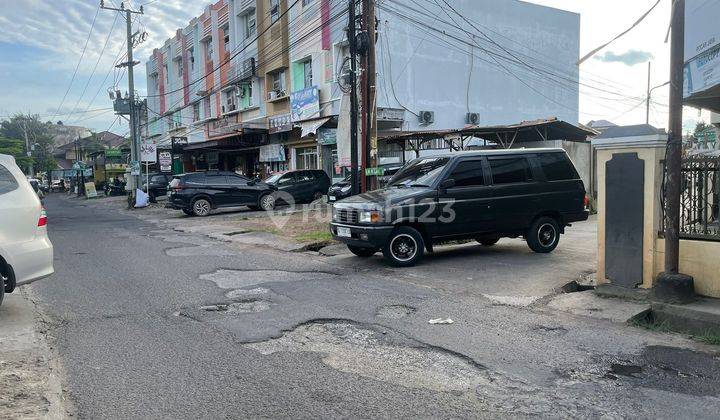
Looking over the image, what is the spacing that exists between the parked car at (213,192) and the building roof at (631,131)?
51.4 feet

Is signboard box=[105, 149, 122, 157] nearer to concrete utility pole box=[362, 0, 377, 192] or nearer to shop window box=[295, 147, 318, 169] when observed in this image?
shop window box=[295, 147, 318, 169]

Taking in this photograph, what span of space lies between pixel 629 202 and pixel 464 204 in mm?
2898

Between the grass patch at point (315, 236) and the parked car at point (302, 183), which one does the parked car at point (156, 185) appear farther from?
the grass patch at point (315, 236)

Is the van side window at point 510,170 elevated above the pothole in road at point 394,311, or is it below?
above

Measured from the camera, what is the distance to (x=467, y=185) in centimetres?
946

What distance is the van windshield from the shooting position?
31.0ft

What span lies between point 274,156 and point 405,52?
9454 mm

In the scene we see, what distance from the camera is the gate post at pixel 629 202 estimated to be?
22.1 ft

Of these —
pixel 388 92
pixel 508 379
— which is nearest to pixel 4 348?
pixel 508 379

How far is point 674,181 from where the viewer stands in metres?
6.31

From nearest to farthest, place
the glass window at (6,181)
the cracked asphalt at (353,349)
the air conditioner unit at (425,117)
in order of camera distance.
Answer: the cracked asphalt at (353,349) < the glass window at (6,181) < the air conditioner unit at (425,117)

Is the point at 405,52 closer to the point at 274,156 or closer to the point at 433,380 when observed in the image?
the point at 274,156

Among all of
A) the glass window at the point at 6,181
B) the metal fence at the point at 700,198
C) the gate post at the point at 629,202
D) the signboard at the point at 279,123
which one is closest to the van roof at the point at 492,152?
the gate post at the point at 629,202

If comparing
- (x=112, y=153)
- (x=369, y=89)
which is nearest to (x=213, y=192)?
(x=369, y=89)
